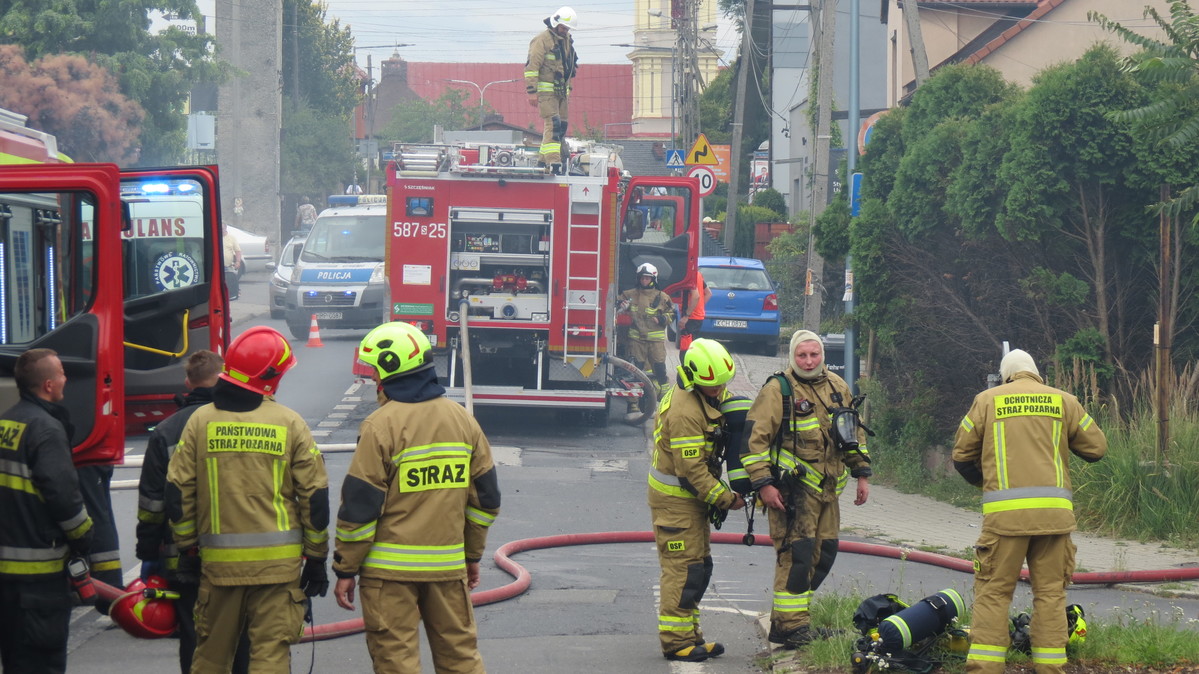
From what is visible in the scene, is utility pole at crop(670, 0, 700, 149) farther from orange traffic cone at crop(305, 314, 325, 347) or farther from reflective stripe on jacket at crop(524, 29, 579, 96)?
reflective stripe on jacket at crop(524, 29, 579, 96)

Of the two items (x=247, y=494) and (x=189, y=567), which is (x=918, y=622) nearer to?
(x=247, y=494)

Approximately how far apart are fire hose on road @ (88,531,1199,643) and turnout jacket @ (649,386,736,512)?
4.54 feet

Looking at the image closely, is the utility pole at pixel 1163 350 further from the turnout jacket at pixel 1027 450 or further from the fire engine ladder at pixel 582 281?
the fire engine ladder at pixel 582 281

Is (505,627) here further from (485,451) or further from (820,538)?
(485,451)

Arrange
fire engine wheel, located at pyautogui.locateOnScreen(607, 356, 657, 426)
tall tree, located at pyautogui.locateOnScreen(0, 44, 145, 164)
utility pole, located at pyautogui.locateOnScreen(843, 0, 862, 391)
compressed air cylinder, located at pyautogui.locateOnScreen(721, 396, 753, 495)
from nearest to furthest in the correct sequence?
compressed air cylinder, located at pyautogui.locateOnScreen(721, 396, 753, 495), utility pole, located at pyautogui.locateOnScreen(843, 0, 862, 391), fire engine wheel, located at pyautogui.locateOnScreen(607, 356, 657, 426), tall tree, located at pyautogui.locateOnScreen(0, 44, 145, 164)

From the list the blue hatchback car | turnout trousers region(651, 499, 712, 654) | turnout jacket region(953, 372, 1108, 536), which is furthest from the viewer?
the blue hatchback car

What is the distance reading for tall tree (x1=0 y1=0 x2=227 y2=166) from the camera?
27219 mm

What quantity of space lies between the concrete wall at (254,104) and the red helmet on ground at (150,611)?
45.6 metres

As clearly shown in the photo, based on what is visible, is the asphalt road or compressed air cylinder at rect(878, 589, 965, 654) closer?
compressed air cylinder at rect(878, 589, 965, 654)

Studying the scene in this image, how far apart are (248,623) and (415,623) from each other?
65cm

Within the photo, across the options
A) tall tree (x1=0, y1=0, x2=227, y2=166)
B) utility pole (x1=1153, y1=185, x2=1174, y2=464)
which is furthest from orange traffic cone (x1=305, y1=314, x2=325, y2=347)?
utility pole (x1=1153, y1=185, x2=1174, y2=464)

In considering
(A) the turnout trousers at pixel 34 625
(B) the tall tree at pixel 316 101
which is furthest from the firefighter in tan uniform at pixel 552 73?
(B) the tall tree at pixel 316 101

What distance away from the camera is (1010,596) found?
605 centimetres

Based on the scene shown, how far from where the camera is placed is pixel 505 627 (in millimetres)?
7434
